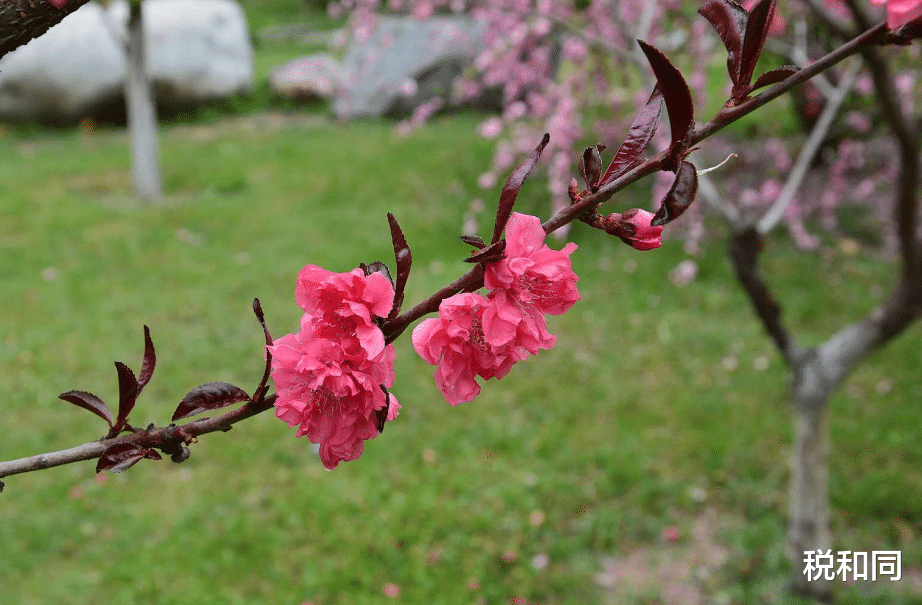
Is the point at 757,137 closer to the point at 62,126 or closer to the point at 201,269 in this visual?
the point at 201,269

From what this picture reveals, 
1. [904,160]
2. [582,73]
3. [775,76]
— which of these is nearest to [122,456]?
[775,76]

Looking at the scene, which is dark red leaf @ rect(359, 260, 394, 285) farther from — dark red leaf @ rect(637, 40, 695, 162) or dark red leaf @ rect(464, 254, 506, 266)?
dark red leaf @ rect(637, 40, 695, 162)

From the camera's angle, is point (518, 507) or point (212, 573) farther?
point (518, 507)

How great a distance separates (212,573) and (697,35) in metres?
4.02

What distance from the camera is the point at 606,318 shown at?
488 cm

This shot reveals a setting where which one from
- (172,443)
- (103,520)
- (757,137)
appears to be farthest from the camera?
(757,137)

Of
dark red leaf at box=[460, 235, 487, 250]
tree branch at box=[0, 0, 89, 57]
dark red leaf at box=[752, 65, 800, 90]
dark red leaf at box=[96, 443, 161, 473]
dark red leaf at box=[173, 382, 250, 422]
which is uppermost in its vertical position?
tree branch at box=[0, 0, 89, 57]

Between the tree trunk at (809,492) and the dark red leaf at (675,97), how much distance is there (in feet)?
7.92

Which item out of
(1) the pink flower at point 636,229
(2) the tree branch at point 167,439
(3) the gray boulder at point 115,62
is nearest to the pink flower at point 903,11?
(1) the pink flower at point 636,229

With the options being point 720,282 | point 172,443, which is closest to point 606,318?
point 720,282

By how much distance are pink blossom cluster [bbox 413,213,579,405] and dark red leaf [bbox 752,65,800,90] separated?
0.20 metres

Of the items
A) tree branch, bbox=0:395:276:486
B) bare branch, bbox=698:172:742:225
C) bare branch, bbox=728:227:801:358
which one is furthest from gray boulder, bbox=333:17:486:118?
tree branch, bbox=0:395:276:486

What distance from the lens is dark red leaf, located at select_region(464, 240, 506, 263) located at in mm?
607

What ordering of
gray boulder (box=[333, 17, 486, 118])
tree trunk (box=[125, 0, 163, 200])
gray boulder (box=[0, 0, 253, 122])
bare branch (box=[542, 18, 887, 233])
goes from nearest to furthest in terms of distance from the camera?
bare branch (box=[542, 18, 887, 233]) < tree trunk (box=[125, 0, 163, 200]) < gray boulder (box=[0, 0, 253, 122]) < gray boulder (box=[333, 17, 486, 118])
